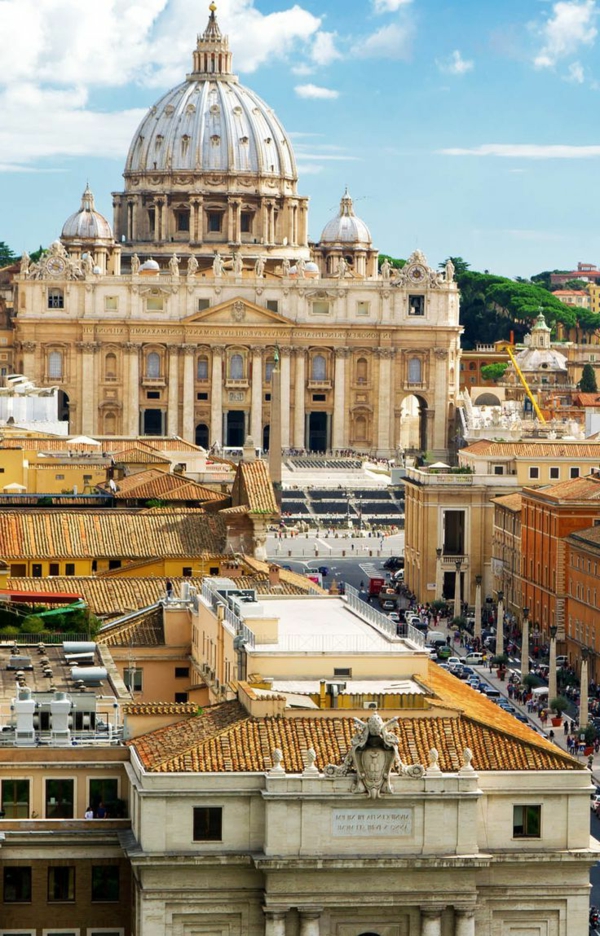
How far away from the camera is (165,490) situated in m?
68.6

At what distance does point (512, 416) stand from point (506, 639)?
5490cm

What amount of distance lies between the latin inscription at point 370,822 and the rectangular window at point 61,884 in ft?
10.3

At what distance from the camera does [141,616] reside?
4462 cm

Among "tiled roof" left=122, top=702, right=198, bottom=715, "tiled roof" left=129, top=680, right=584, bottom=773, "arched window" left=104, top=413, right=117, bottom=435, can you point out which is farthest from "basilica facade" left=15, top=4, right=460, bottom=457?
"tiled roof" left=129, top=680, right=584, bottom=773

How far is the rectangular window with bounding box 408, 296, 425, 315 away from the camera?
18950 centimetres

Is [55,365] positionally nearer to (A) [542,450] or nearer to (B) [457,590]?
(A) [542,450]

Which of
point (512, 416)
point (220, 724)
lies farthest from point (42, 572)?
point (512, 416)

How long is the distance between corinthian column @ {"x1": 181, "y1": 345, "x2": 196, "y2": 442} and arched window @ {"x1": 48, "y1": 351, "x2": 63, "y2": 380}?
801 cm

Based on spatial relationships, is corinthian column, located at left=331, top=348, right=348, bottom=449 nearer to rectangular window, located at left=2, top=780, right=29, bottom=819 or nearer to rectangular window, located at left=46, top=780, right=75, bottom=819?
rectangular window, located at left=46, top=780, right=75, bottom=819

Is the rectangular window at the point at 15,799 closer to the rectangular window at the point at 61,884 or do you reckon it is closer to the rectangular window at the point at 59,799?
the rectangular window at the point at 59,799

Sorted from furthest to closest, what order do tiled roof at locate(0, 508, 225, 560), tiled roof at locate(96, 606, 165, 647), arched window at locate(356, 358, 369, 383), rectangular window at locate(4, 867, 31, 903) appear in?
arched window at locate(356, 358, 369, 383), tiled roof at locate(0, 508, 225, 560), tiled roof at locate(96, 606, 165, 647), rectangular window at locate(4, 867, 31, 903)

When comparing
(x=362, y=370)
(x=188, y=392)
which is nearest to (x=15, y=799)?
(x=188, y=392)

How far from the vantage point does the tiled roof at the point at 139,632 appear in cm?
4300

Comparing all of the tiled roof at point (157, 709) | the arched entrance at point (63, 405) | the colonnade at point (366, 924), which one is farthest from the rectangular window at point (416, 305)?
the colonnade at point (366, 924)
